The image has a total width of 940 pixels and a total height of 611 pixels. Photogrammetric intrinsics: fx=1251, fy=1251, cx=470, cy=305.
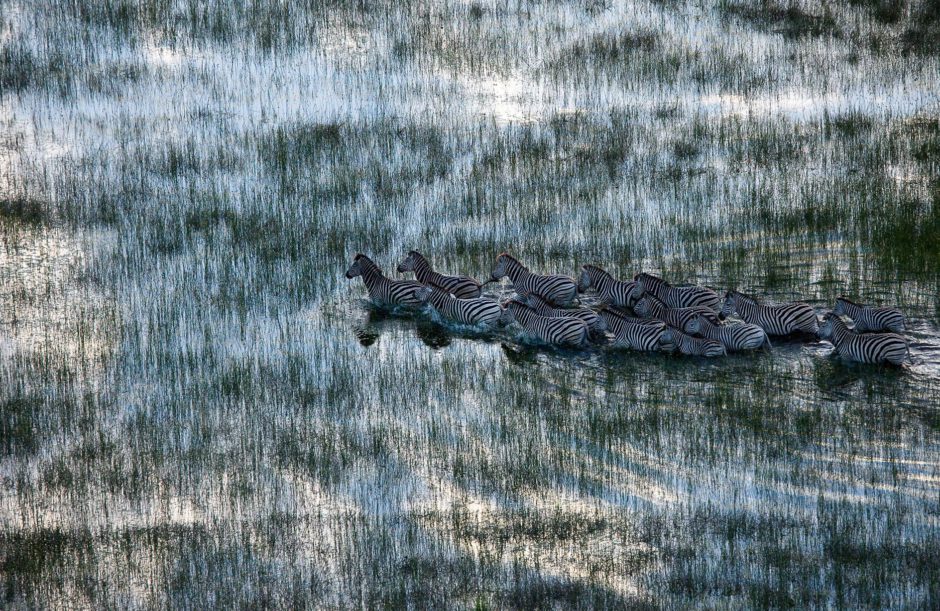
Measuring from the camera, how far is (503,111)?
63.5ft

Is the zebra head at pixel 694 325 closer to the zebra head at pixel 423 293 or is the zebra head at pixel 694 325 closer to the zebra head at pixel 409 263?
the zebra head at pixel 423 293

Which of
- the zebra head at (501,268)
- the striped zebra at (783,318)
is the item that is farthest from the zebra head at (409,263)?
the striped zebra at (783,318)

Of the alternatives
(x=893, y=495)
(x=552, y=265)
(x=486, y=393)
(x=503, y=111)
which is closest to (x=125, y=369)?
(x=486, y=393)

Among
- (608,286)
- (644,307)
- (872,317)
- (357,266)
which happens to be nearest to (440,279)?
(357,266)

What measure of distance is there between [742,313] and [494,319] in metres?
2.53

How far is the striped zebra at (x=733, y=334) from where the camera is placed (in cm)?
1188

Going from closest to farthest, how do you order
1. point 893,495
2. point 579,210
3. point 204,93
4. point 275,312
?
point 893,495 → point 275,312 → point 579,210 → point 204,93

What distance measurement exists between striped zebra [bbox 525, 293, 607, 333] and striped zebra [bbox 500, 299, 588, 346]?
0.08 metres

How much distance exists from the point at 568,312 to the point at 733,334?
167 centimetres

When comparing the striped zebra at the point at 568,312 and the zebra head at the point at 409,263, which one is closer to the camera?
the striped zebra at the point at 568,312

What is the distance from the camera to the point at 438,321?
1342 centimetres

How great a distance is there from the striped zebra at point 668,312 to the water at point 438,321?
0.46 metres

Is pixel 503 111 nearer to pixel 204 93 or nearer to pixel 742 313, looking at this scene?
pixel 204 93

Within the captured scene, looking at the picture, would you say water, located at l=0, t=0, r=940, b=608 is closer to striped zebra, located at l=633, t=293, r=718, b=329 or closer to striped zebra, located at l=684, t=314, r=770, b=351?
striped zebra, located at l=684, t=314, r=770, b=351
